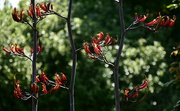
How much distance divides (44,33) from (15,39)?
2.42 ft

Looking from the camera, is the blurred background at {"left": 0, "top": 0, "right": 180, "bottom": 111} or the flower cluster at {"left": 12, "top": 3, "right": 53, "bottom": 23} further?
the blurred background at {"left": 0, "top": 0, "right": 180, "bottom": 111}

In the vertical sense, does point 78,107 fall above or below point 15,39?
below

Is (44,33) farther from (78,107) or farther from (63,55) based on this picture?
(78,107)

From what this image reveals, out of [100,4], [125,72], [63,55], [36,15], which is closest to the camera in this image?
[36,15]

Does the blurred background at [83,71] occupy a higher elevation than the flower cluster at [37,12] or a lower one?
lower

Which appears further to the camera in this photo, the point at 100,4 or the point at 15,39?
the point at 100,4

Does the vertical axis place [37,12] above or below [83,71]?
above

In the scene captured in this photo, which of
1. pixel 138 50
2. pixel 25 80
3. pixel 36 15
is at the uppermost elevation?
pixel 36 15

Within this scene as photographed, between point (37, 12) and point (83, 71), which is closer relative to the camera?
point (37, 12)

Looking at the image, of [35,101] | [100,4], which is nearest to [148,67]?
[100,4]

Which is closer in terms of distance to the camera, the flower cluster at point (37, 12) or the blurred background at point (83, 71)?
the flower cluster at point (37, 12)

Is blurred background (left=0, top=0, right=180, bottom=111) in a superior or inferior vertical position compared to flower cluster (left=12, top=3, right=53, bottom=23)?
inferior

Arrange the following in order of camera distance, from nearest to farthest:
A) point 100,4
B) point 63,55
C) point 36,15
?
point 36,15
point 63,55
point 100,4

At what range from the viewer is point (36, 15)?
3.34m
